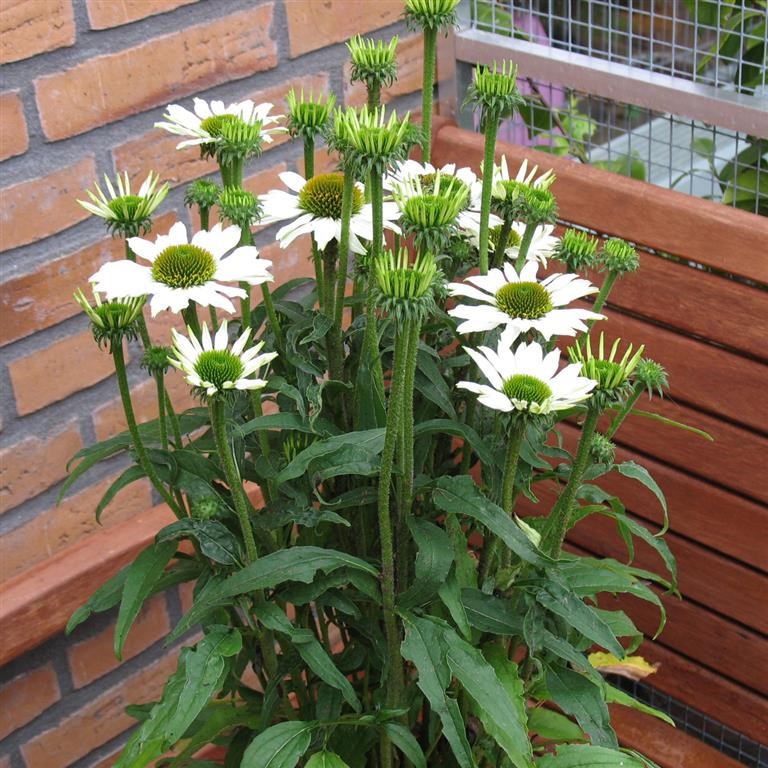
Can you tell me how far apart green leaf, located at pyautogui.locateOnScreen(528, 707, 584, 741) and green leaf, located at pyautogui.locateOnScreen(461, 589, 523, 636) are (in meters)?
0.15


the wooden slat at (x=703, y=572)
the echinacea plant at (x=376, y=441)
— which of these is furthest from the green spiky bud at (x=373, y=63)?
the wooden slat at (x=703, y=572)

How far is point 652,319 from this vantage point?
0.99 m

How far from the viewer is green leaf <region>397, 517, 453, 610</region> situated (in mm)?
617

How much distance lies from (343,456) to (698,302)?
45cm

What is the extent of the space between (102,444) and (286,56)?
1.49 ft

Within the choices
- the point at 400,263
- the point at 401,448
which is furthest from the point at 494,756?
the point at 400,263

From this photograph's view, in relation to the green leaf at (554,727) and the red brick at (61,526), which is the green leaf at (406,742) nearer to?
the green leaf at (554,727)

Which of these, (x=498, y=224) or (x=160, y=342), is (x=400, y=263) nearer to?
(x=498, y=224)

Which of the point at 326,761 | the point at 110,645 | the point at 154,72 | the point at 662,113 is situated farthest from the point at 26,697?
the point at 662,113

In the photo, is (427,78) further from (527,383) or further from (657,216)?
(657,216)

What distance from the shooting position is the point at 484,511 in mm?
605

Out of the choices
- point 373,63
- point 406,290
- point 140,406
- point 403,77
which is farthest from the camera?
point 403,77

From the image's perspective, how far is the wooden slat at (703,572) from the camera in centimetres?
102

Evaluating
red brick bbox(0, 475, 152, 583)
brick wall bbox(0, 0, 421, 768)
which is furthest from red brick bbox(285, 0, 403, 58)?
red brick bbox(0, 475, 152, 583)
